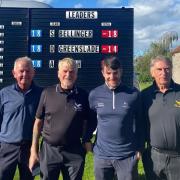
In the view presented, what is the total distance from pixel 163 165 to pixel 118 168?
0.52 metres

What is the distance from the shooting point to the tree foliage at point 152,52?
44719 millimetres

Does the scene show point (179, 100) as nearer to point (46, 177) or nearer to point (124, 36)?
point (46, 177)

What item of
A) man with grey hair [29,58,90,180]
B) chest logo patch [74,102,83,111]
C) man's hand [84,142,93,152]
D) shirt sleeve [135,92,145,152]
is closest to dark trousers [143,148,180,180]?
shirt sleeve [135,92,145,152]

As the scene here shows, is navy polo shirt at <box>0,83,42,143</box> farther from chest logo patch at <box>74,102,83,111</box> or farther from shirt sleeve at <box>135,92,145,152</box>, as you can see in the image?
shirt sleeve at <box>135,92,145,152</box>

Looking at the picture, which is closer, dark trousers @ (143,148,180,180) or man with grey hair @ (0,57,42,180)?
dark trousers @ (143,148,180,180)

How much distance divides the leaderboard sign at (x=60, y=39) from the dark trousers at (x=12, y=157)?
4.08 meters

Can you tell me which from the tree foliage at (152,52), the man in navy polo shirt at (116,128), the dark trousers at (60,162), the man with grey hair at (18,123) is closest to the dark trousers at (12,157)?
the man with grey hair at (18,123)

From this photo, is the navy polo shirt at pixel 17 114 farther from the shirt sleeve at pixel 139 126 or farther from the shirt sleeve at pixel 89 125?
the shirt sleeve at pixel 139 126

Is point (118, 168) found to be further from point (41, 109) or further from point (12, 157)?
point (12, 157)

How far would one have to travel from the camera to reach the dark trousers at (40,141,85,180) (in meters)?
4.27

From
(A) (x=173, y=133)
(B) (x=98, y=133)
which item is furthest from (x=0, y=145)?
(A) (x=173, y=133)

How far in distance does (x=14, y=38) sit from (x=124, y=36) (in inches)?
97.0

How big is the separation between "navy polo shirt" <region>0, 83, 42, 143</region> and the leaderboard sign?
3954mm

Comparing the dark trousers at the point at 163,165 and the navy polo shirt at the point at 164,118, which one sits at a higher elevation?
the navy polo shirt at the point at 164,118
